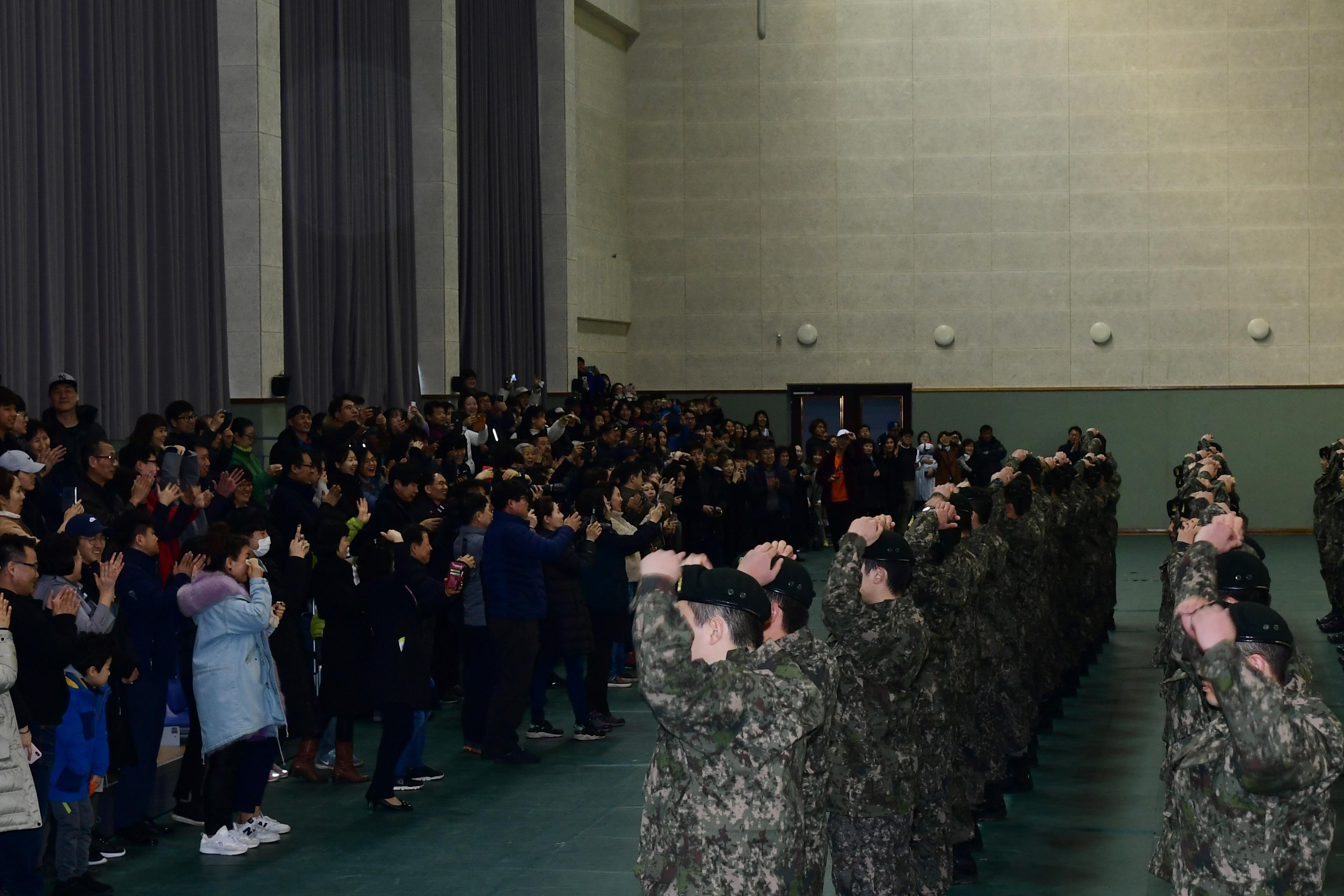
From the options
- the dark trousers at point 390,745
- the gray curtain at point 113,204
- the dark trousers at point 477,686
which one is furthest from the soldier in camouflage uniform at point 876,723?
the gray curtain at point 113,204

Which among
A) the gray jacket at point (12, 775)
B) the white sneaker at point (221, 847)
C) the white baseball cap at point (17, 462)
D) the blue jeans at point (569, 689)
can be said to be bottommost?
the white sneaker at point (221, 847)

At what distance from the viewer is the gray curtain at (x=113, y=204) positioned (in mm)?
11094

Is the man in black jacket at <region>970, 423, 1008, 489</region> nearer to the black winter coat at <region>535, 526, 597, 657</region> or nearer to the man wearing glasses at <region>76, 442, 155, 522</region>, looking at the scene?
the black winter coat at <region>535, 526, 597, 657</region>

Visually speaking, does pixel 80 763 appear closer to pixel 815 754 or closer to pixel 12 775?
pixel 12 775

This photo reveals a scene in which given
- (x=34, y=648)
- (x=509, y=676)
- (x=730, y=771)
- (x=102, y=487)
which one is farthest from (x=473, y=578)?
(x=730, y=771)

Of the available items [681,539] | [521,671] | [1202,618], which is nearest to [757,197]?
[681,539]

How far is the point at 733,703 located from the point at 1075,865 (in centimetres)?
408

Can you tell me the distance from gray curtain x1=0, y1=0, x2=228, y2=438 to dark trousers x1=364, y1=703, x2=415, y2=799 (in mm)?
4772

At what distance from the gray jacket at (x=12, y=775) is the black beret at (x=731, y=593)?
10.5 feet

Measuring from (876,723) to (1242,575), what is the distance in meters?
1.47

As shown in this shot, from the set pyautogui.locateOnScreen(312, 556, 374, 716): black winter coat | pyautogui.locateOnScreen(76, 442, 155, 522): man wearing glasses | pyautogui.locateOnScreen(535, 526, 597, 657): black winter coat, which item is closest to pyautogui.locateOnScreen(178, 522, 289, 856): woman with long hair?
pyautogui.locateOnScreen(312, 556, 374, 716): black winter coat

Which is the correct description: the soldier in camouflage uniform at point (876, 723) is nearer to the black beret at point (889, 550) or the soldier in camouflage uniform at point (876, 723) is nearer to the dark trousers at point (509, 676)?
the black beret at point (889, 550)

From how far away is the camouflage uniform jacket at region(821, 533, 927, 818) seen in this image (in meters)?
5.71

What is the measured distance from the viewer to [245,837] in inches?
294
